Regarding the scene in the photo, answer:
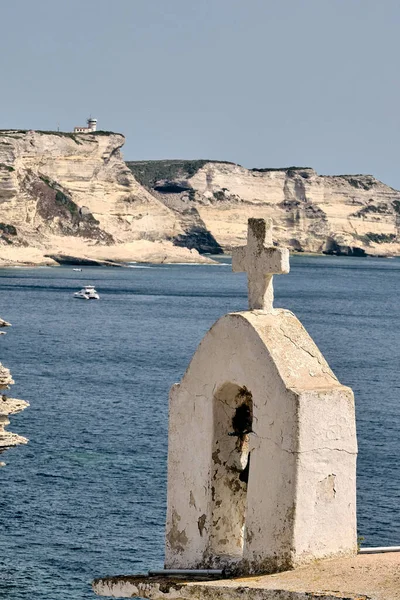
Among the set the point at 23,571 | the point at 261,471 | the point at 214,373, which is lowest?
the point at 23,571

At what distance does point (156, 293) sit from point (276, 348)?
111597 millimetres

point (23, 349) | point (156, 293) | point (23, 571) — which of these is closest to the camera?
point (23, 571)

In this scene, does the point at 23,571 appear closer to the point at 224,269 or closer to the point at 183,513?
the point at 183,513

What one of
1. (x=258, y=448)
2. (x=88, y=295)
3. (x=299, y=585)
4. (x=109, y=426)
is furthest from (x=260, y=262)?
(x=88, y=295)

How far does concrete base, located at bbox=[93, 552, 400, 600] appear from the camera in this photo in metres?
5.83

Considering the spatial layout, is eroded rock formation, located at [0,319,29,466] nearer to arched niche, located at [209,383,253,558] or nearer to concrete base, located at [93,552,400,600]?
arched niche, located at [209,383,253,558]

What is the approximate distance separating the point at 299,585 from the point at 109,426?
33.7m

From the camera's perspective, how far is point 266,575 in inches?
253

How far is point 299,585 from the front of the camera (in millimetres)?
6051

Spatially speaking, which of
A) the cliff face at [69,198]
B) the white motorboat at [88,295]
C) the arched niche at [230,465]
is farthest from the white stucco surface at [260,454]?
the cliff face at [69,198]

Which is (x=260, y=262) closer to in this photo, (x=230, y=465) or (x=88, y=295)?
(x=230, y=465)

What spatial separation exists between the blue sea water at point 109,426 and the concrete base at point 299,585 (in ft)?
51.6

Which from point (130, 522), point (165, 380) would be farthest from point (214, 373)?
point (165, 380)

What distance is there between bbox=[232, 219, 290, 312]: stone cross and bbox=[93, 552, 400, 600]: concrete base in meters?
1.33
